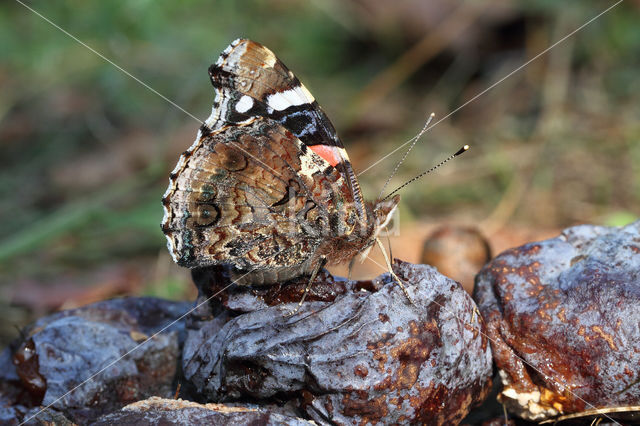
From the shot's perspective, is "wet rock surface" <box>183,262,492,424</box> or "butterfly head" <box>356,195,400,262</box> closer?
"wet rock surface" <box>183,262,492,424</box>

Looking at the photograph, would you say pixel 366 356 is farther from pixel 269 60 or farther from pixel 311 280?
pixel 269 60

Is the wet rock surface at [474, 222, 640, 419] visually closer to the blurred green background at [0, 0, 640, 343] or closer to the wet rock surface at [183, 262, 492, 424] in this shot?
the wet rock surface at [183, 262, 492, 424]

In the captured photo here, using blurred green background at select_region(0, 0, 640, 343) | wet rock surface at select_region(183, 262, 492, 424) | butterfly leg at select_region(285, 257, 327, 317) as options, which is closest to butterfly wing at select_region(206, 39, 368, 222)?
butterfly leg at select_region(285, 257, 327, 317)

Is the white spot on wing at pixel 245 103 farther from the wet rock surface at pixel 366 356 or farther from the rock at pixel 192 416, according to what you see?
the rock at pixel 192 416

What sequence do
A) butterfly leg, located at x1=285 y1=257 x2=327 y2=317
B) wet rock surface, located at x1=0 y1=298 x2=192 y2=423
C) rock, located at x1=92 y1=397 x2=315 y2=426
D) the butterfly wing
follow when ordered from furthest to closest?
the butterfly wing
wet rock surface, located at x1=0 y1=298 x2=192 y2=423
butterfly leg, located at x1=285 y1=257 x2=327 y2=317
rock, located at x1=92 y1=397 x2=315 y2=426

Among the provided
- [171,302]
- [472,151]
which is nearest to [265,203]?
[171,302]

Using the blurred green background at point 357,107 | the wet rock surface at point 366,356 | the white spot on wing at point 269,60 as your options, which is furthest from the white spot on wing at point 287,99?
the blurred green background at point 357,107

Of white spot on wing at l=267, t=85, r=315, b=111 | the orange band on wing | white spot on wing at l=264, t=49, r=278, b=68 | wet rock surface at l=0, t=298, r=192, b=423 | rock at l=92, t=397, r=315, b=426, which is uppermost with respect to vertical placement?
white spot on wing at l=264, t=49, r=278, b=68
